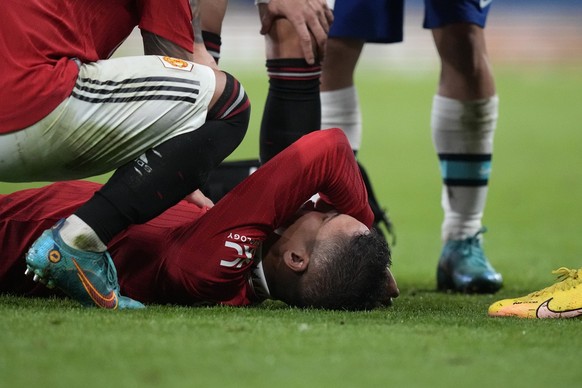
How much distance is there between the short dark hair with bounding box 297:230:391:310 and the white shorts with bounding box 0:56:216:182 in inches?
18.6

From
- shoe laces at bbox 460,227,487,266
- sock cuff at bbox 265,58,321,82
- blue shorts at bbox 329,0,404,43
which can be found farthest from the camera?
Result: blue shorts at bbox 329,0,404,43

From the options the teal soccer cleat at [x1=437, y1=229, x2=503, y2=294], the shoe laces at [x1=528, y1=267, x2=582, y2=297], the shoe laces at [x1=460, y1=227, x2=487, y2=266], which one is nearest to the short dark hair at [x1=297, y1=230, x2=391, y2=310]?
the shoe laces at [x1=528, y1=267, x2=582, y2=297]

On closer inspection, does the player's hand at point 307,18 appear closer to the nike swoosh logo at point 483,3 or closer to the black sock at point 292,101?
the black sock at point 292,101

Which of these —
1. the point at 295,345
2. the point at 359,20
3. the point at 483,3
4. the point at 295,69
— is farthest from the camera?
the point at 359,20

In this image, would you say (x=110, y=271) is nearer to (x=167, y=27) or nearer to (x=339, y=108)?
(x=167, y=27)

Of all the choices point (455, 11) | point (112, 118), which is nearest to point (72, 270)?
point (112, 118)

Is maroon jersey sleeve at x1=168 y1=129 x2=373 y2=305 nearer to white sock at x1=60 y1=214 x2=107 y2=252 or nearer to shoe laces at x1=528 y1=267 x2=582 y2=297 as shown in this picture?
white sock at x1=60 y1=214 x2=107 y2=252

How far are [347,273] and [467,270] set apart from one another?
1.15 m

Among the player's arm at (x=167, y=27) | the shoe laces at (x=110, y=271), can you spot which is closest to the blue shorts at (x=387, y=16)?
the player's arm at (x=167, y=27)

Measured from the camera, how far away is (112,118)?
2.63 meters

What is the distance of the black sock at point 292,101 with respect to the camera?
10.8 feet

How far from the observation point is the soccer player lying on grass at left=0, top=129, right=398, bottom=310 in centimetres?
278

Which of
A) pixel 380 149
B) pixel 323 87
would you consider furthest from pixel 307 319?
pixel 380 149

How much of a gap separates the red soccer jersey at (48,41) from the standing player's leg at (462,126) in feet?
4.76
